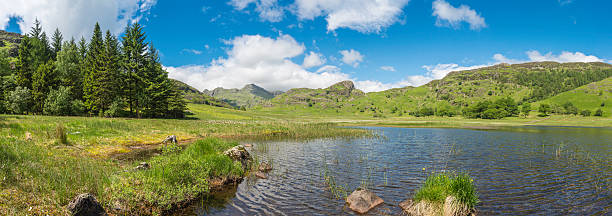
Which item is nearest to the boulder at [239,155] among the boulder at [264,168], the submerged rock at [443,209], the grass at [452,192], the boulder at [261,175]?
the boulder at [264,168]

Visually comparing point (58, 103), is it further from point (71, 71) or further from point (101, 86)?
point (71, 71)

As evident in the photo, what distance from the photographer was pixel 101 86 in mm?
57250

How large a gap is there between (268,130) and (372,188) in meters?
39.8

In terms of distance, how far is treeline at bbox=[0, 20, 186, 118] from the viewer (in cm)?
5525

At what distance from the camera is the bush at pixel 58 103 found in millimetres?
53219

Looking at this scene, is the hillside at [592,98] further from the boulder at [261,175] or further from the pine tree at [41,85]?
the pine tree at [41,85]

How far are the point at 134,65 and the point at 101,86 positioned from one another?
813 centimetres

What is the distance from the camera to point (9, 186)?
891cm

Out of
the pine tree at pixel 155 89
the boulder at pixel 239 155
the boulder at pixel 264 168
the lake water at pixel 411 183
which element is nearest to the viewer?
the lake water at pixel 411 183

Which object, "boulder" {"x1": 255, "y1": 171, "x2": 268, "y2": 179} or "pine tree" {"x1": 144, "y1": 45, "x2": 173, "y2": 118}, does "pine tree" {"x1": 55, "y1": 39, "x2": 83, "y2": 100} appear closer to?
"pine tree" {"x1": 144, "y1": 45, "x2": 173, "y2": 118}

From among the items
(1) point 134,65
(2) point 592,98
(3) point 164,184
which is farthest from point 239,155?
(2) point 592,98

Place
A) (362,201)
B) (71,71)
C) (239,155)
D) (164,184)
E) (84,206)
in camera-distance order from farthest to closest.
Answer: (71,71) → (239,155) → (362,201) → (164,184) → (84,206)

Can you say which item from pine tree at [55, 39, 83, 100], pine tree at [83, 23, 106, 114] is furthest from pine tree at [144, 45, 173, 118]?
pine tree at [55, 39, 83, 100]

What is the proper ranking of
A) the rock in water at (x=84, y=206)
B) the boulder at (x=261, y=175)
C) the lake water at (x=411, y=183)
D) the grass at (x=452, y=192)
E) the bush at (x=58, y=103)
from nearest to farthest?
the rock in water at (x=84, y=206)
the grass at (x=452, y=192)
the lake water at (x=411, y=183)
the boulder at (x=261, y=175)
the bush at (x=58, y=103)
